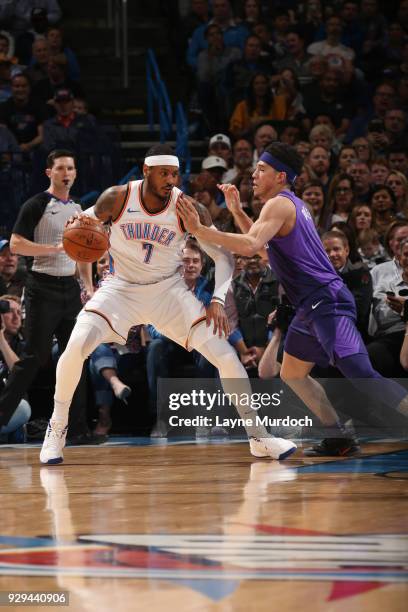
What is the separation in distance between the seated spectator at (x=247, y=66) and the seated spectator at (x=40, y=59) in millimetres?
2302

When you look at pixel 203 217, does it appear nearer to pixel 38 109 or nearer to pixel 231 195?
pixel 231 195

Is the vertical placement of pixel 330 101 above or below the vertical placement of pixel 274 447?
above

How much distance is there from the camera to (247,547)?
4102 millimetres

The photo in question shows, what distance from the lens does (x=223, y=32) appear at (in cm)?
1375

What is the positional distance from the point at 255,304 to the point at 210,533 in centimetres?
444

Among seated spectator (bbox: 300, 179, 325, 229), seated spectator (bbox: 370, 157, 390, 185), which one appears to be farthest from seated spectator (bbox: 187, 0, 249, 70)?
seated spectator (bbox: 300, 179, 325, 229)

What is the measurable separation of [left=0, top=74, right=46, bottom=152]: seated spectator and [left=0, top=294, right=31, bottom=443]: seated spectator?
13.6 feet

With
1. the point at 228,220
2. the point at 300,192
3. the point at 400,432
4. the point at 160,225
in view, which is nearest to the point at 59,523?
the point at 160,225

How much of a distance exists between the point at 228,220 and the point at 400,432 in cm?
299

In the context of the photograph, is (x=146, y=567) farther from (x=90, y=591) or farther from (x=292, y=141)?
(x=292, y=141)

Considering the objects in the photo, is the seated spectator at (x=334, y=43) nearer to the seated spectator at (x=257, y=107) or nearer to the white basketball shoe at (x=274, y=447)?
the seated spectator at (x=257, y=107)

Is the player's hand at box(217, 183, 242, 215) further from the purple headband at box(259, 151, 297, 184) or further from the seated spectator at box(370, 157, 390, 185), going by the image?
the seated spectator at box(370, 157, 390, 185)

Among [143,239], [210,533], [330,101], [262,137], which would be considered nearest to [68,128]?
[262,137]

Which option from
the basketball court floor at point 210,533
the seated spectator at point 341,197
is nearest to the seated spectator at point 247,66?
the seated spectator at point 341,197
